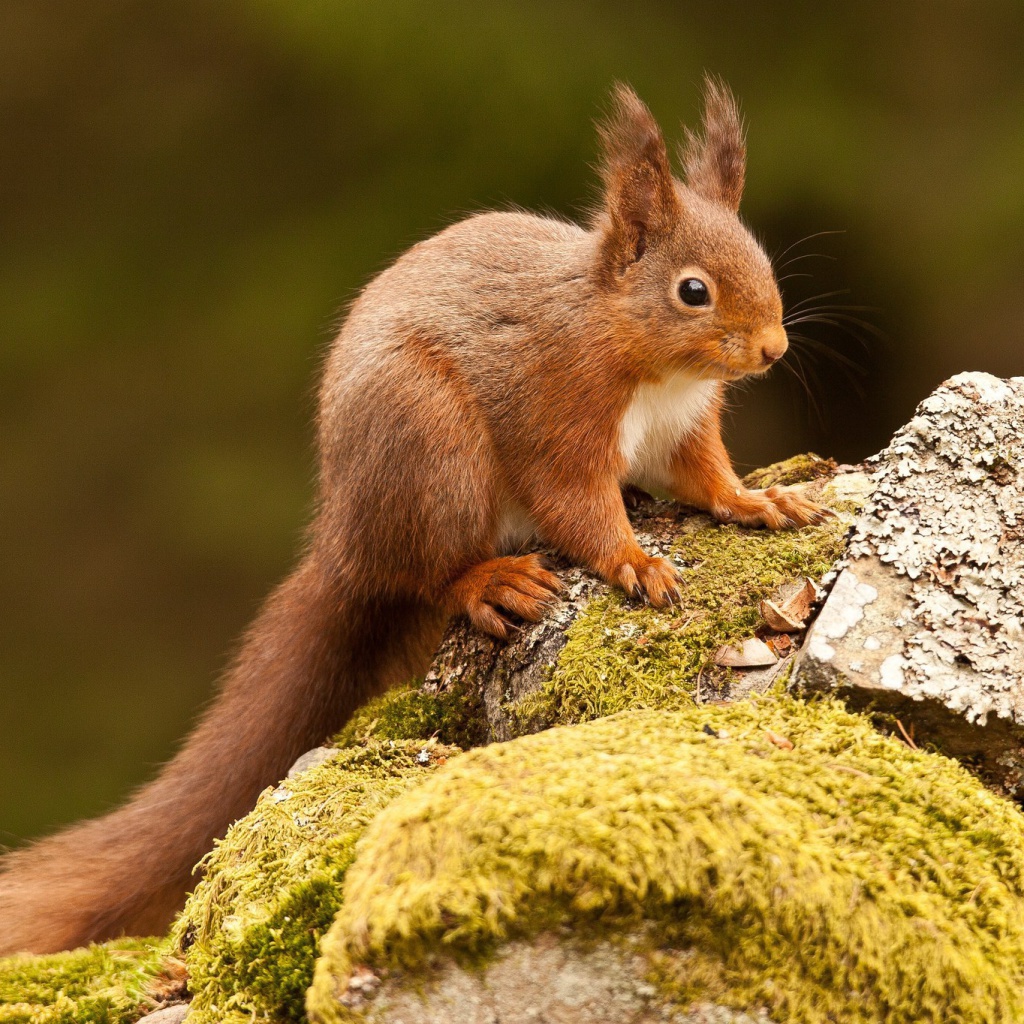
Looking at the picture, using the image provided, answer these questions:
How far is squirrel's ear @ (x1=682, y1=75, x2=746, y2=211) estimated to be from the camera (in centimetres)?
264

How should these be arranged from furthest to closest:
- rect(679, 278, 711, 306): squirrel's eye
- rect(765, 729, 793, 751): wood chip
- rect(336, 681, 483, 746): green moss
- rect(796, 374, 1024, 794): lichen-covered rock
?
1. rect(679, 278, 711, 306): squirrel's eye
2. rect(336, 681, 483, 746): green moss
3. rect(796, 374, 1024, 794): lichen-covered rock
4. rect(765, 729, 793, 751): wood chip

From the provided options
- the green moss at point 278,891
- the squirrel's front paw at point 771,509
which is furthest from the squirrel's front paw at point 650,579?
the green moss at point 278,891

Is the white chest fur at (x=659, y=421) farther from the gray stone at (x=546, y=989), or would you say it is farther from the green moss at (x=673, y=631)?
the gray stone at (x=546, y=989)

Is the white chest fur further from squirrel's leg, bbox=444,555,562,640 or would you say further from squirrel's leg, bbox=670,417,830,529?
squirrel's leg, bbox=444,555,562,640

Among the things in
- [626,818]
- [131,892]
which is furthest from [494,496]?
[626,818]

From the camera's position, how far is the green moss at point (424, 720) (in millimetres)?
2314

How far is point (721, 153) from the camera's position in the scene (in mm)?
2648

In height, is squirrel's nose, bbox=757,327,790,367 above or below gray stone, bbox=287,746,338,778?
above

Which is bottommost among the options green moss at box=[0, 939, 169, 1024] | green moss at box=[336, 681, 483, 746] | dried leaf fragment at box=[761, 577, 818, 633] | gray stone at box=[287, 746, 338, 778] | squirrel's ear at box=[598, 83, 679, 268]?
green moss at box=[0, 939, 169, 1024]

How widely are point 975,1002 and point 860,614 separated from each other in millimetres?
601

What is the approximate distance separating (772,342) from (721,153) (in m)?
0.53

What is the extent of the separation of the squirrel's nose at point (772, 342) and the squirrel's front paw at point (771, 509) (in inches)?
11.3

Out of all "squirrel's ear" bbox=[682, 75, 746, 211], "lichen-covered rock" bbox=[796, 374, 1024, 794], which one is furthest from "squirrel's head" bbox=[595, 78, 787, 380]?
"lichen-covered rock" bbox=[796, 374, 1024, 794]

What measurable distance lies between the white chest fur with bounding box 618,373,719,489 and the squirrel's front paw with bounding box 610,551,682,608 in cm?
34
